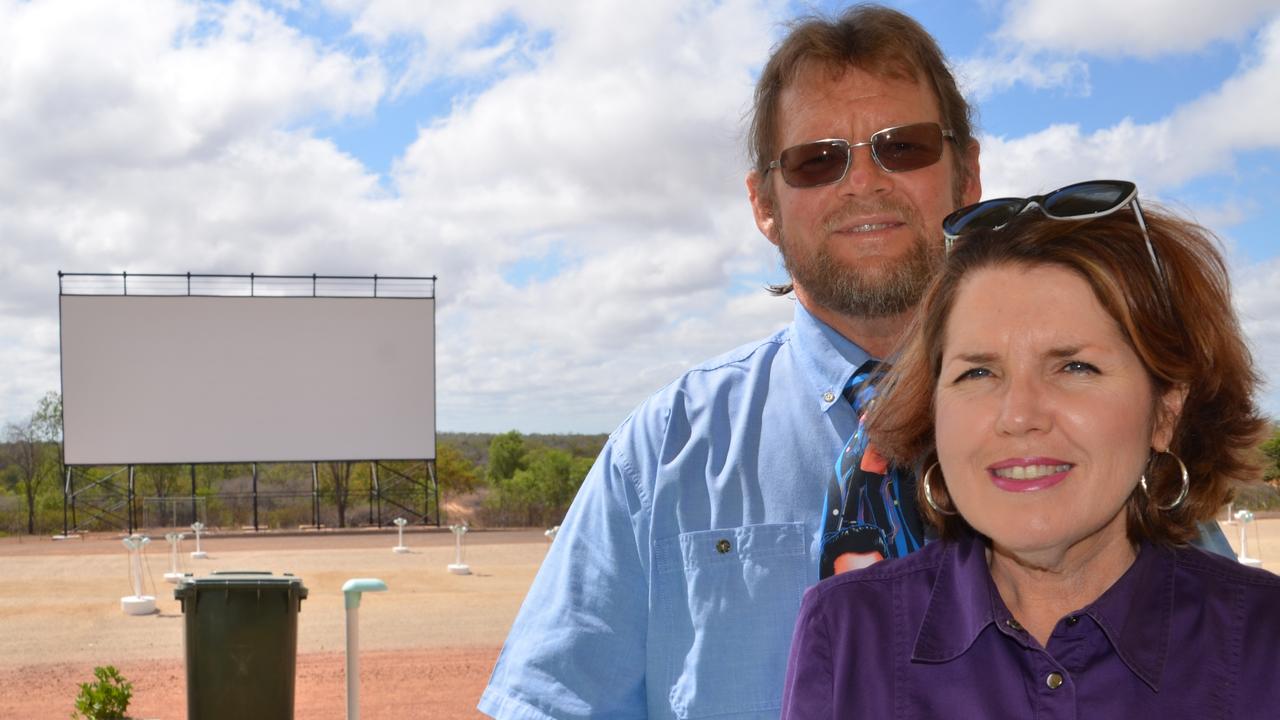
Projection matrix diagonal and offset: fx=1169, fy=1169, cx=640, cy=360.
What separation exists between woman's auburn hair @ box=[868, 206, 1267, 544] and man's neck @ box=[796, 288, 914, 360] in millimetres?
272

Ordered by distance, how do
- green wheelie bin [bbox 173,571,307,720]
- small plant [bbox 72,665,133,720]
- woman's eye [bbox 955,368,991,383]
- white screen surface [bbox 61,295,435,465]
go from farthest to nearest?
white screen surface [bbox 61,295,435,465] → small plant [bbox 72,665,133,720] → green wheelie bin [bbox 173,571,307,720] → woman's eye [bbox 955,368,991,383]

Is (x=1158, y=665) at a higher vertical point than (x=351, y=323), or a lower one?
lower

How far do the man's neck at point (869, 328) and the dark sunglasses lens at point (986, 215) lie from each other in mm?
376

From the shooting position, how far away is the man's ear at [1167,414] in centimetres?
162

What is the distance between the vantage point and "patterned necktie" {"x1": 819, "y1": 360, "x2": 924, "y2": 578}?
1847 mm

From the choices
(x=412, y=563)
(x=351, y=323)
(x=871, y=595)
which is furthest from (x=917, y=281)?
(x=351, y=323)

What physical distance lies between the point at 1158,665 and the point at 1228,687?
82mm

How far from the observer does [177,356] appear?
35031mm

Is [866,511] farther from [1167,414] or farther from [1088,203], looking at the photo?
[1088,203]

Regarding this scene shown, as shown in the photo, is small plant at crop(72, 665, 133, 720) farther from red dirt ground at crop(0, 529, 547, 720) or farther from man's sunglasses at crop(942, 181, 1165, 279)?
man's sunglasses at crop(942, 181, 1165, 279)

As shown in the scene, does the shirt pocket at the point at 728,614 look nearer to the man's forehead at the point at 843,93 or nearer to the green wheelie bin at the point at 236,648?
the man's forehead at the point at 843,93

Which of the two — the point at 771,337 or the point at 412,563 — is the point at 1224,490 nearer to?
the point at 771,337

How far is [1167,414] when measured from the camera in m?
1.64

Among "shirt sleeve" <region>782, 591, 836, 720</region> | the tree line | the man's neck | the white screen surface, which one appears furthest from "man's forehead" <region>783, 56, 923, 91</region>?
the white screen surface
